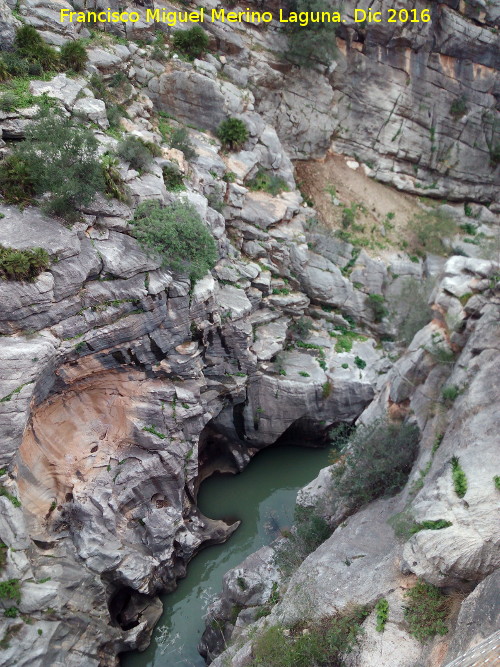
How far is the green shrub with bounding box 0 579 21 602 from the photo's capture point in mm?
9883

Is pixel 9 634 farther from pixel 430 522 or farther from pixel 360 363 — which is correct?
pixel 360 363

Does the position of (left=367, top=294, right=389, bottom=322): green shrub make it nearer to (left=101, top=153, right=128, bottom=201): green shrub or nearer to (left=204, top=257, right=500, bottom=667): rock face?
(left=204, top=257, right=500, bottom=667): rock face

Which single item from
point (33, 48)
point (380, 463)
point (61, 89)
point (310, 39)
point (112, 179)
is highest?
point (310, 39)

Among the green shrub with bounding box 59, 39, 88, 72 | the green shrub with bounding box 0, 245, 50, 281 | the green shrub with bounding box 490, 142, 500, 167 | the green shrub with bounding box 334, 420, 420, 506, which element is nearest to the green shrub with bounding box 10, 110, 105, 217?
the green shrub with bounding box 0, 245, 50, 281

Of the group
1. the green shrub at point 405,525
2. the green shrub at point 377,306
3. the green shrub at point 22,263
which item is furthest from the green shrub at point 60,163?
the green shrub at point 377,306

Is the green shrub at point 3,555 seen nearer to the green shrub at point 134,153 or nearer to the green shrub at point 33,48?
the green shrub at point 134,153

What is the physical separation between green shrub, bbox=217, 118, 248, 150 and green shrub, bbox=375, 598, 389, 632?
54.7 ft

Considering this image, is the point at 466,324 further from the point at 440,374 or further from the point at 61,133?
the point at 61,133

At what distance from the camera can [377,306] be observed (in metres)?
20.6

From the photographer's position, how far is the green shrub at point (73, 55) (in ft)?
50.3

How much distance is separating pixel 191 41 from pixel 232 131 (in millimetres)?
3907

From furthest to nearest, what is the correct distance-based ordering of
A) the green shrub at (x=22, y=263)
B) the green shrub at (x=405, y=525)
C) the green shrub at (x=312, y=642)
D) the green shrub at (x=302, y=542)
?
the green shrub at (x=302, y=542) → the green shrub at (x=22, y=263) → the green shrub at (x=405, y=525) → the green shrub at (x=312, y=642)

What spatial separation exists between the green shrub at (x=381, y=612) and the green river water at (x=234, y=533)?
6.72 m

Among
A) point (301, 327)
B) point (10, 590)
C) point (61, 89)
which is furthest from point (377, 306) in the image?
point (10, 590)
